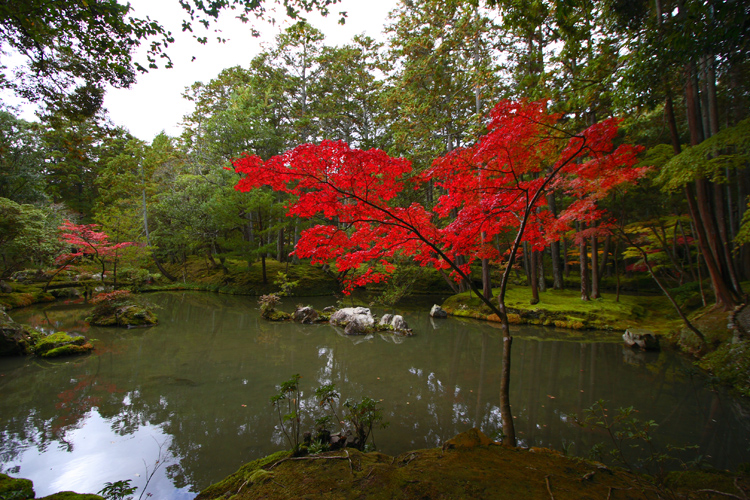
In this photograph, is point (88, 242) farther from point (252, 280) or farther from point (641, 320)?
point (641, 320)

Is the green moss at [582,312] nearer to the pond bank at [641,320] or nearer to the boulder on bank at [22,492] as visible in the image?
the pond bank at [641,320]

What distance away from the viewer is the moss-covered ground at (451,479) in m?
1.78

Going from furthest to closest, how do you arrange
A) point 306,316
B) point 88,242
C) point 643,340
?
point 88,242, point 306,316, point 643,340

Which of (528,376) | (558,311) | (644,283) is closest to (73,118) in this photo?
(528,376)

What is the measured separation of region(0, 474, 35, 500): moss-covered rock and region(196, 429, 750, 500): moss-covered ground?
3.16 ft

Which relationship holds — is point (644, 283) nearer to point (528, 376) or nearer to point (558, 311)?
point (558, 311)

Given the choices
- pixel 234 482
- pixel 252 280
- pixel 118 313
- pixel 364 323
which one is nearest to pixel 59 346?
pixel 118 313

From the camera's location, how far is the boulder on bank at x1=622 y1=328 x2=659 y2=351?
607 cm

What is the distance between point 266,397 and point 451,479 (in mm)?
2935

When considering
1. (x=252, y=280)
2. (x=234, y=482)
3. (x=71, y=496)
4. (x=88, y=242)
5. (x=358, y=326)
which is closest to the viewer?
(x=71, y=496)

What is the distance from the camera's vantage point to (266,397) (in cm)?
407

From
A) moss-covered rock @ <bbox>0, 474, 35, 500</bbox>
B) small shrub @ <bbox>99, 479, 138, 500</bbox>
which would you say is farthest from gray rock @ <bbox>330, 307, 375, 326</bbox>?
moss-covered rock @ <bbox>0, 474, 35, 500</bbox>

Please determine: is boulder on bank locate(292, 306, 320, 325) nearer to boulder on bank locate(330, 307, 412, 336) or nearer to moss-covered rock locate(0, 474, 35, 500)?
boulder on bank locate(330, 307, 412, 336)

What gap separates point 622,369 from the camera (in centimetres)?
517
